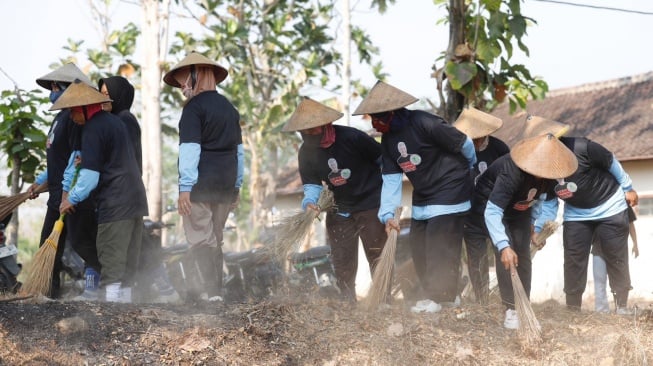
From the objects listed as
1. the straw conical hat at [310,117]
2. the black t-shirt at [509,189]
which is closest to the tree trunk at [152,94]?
the straw conical hat at [310,117]

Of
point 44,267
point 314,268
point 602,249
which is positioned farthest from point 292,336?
point 314,268

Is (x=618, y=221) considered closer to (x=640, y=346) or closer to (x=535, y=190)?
(x=535, y=190)

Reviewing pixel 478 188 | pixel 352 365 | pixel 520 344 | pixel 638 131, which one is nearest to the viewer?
pixel 352 365

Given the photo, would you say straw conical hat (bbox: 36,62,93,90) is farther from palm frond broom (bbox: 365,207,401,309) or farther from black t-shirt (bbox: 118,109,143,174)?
palm frond broom (bbox: 365,207,401,309)

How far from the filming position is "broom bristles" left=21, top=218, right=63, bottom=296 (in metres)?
5.55

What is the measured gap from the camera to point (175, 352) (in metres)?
4.02

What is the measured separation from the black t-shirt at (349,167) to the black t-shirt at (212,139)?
71 cm

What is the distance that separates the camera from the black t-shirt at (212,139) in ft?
18.1

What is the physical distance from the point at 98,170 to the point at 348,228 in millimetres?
2090

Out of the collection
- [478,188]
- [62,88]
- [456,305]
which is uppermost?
[62,88]

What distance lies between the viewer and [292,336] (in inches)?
179

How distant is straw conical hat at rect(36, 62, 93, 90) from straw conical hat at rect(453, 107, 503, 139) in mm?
3219

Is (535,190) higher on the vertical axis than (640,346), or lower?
higher

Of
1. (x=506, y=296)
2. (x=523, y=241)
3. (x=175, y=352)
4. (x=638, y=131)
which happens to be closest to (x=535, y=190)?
(x=523, y=241)
